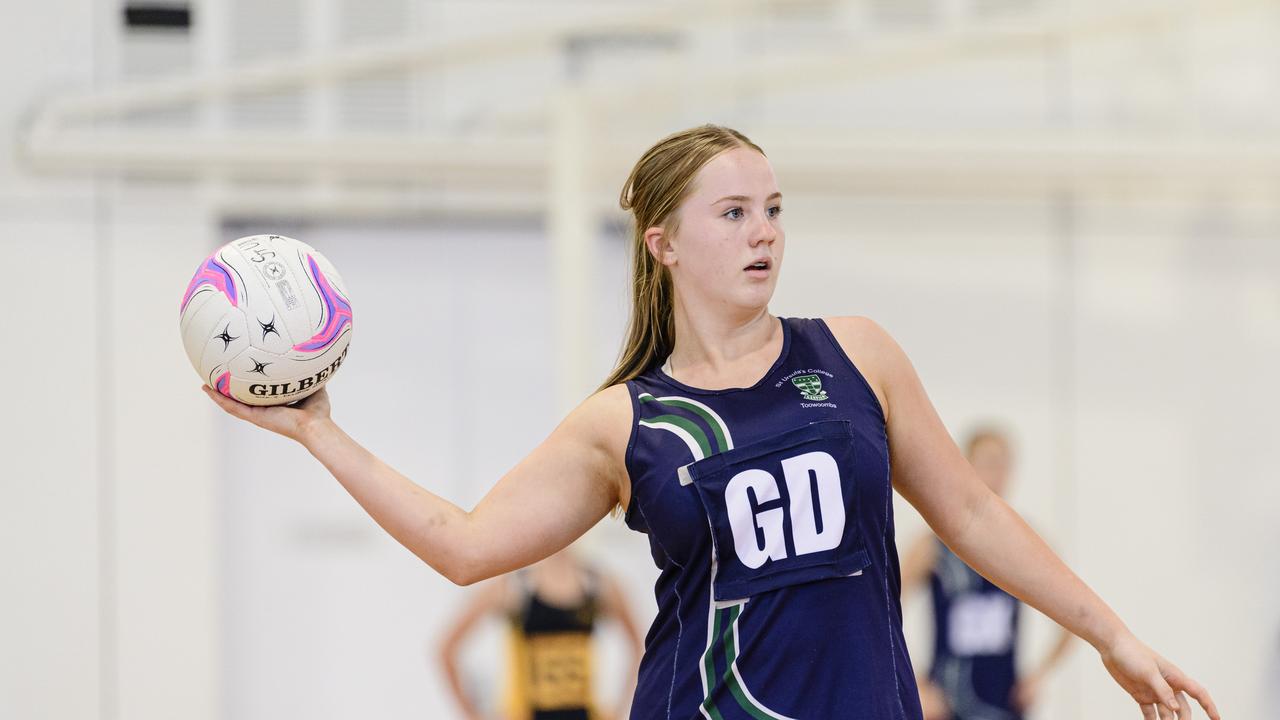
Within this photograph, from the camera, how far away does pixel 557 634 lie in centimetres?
491

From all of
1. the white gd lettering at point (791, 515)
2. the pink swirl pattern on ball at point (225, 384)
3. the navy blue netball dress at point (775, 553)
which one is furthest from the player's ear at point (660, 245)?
the pink swirl pattern on ball at point (225, 384)

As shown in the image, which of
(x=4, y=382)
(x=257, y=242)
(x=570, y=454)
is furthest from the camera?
(x=4, y=382)

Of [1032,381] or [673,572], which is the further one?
[1032,381]

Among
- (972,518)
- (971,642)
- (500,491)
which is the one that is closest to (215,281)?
(500,491)

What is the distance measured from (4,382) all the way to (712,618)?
493 cm

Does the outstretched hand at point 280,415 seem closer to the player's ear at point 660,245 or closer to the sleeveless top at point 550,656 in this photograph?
the player's ear at point 660,245

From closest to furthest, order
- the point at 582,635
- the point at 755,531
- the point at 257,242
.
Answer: the point at 755,531 → the point at 257,242 → the point at 582,635

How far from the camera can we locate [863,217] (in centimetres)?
623

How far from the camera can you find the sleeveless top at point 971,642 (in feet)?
16.4

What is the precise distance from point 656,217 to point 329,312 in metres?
0.51

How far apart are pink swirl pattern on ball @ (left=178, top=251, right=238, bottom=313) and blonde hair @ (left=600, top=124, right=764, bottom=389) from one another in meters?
0.56

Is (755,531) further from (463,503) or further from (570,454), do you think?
(463,503)

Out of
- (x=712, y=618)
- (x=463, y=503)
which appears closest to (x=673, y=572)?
(x=712, y=618)

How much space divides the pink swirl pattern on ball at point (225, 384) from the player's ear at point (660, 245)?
25.3 inches
